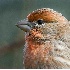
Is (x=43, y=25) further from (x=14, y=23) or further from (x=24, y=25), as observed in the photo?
(x=14, y=23)

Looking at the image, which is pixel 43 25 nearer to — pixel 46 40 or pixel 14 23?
pixel 46 40

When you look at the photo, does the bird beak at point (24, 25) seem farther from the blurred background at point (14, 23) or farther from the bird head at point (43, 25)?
the blurred background at point (14, 23)

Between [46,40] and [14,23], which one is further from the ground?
[14,23]

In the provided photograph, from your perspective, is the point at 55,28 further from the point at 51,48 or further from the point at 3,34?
the point at 3,34

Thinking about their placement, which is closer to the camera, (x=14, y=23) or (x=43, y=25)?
(x=43, y=25)

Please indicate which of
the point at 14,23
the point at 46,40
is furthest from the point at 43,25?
the point at 14,23

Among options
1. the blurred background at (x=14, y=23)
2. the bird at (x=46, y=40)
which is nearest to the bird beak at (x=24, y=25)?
the bird at (x=46, y=40)

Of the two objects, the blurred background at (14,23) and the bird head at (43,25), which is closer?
the bird head at (43,25)
